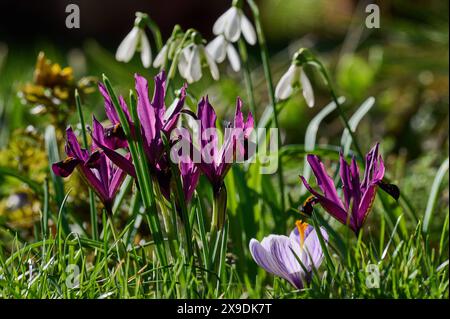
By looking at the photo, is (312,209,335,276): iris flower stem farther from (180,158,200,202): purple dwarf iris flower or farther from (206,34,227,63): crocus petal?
Result: (206,34,227,63): crocus petal

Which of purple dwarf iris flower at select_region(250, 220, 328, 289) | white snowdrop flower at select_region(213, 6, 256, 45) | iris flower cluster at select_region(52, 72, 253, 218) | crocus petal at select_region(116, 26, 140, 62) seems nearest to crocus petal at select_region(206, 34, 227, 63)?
white snowdrop flower at select_region(213, 6, 256, 45)

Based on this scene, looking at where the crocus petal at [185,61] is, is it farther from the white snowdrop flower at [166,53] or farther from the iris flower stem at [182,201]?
the iris flower stem at [182,201]

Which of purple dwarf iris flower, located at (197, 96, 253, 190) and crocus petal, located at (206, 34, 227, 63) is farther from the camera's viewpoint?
crocus petal, located at (206, 34, 227, 63)

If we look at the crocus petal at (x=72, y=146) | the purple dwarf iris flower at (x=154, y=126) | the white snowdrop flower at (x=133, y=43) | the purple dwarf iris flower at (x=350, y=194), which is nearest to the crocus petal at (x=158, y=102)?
the purple dwarf iris flower at (x=154, y=126)

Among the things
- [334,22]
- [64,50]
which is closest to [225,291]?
[334,22]

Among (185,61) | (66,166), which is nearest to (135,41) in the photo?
(185,61)

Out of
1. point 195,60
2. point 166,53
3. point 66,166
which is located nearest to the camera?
point 66,166

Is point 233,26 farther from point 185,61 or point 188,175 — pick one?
point 188,175
